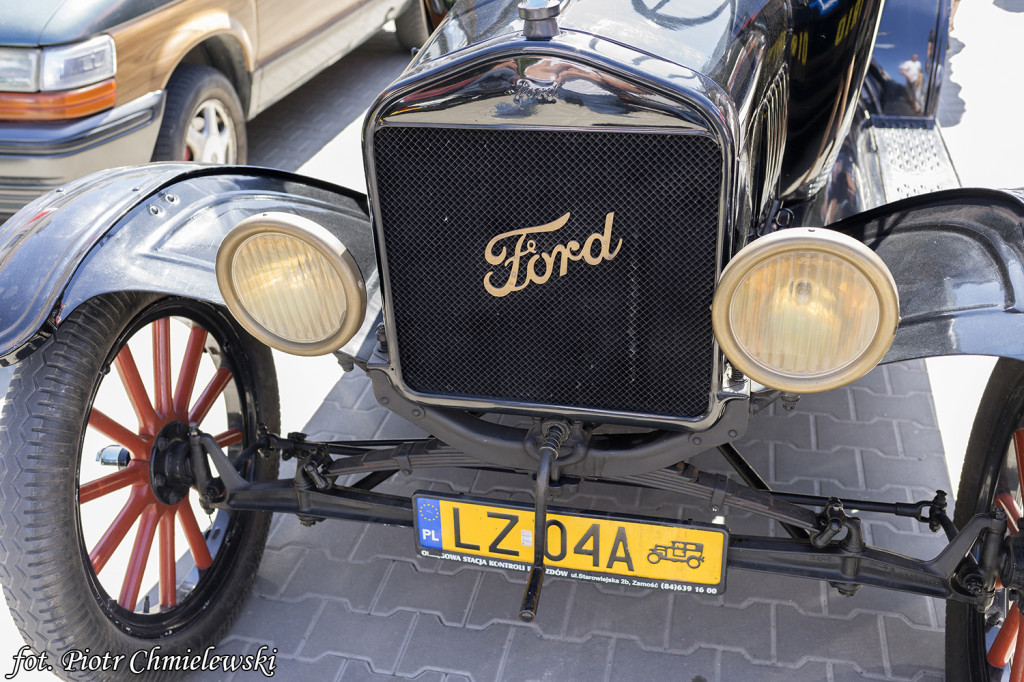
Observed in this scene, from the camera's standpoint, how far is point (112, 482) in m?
1.99

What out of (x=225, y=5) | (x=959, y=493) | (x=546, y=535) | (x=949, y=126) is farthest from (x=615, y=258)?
(x=949, y=126)

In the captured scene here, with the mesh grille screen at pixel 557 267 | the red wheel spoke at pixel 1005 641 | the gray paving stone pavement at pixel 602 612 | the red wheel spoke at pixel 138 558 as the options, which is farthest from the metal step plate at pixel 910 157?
the red wheel spoke at pixel 138 558

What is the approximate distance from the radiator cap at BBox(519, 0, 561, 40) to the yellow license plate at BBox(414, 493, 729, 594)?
839 millimetres

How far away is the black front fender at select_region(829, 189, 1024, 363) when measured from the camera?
156 centimetres

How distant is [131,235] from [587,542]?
1094 millimetres

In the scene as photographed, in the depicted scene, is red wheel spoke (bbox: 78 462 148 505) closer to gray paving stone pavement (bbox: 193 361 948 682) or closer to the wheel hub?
the wheel hub

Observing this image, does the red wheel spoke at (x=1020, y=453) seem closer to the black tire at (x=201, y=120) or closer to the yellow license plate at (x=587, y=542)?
the yellow license plate at (x=587, y=542)

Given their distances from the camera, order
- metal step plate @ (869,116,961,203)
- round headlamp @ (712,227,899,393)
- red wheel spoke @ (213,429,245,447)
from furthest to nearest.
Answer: metal step plate @ (869,116,961,203)
red wheel spoke @ (213,429,245,447)
round headlamp @ (712,227,899,393)

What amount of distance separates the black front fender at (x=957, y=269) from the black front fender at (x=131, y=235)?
3.64 ft

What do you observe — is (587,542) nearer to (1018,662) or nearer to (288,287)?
(288,287)

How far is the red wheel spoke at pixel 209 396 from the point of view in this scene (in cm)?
221

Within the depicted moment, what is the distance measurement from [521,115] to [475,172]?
0.45 feet

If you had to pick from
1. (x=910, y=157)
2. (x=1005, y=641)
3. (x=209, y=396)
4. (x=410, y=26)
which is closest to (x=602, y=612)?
(x=1005, y=641)

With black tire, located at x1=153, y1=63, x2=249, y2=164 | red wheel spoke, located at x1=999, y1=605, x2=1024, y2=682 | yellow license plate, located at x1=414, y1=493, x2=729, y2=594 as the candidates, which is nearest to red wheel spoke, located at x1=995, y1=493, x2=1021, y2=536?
red wheel spoke, located at x1=999, y1=605, x2=1024, y2=682
